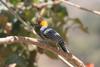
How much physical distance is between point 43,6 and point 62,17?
0.26ft

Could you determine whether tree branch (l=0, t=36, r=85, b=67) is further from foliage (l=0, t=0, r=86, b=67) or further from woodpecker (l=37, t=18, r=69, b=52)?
foliage (l=0, t=0, r=86, b=67)

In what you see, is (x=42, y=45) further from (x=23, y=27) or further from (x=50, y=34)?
(x=23, y=27)

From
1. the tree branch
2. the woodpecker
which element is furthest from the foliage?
the tree branch

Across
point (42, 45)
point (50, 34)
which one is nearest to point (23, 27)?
point (50, 34)

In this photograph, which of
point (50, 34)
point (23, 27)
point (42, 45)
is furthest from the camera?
point (23, 27)

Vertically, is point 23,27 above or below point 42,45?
below

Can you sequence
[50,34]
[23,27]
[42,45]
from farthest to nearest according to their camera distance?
[23,27] → [50,34] → [42,45]

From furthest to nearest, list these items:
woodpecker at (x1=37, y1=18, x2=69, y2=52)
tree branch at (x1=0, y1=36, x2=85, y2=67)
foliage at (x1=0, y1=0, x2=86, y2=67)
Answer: foliage at (x1=0, y1=0, x2=86, y2=67) → woodpecker at (x1=37, y1=18, x2=69, y2=52) → tree branch at (x1=0, y1=36, x2=85, y2=67)

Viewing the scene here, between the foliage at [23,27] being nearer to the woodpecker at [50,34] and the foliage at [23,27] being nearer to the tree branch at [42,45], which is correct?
the woodpecker at [50,34]

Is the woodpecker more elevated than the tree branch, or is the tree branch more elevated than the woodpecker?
the tree branch

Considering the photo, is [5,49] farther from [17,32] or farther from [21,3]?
[21,3]

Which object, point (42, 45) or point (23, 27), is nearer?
point (42, 45)

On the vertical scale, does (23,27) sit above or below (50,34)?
below

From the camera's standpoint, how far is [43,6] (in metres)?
1.49
